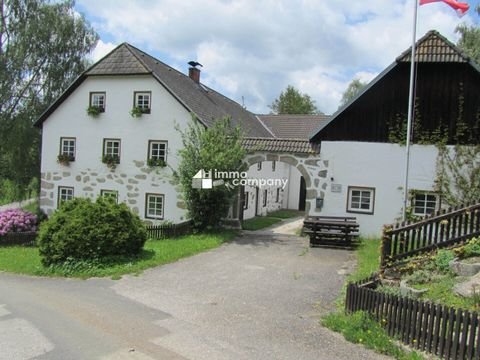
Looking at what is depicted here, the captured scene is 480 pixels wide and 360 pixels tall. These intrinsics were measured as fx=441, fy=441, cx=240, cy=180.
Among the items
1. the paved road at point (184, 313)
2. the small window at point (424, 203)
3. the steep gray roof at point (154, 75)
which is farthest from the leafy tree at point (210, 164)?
the small window at point (424, 203)

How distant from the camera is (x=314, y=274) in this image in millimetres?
10758

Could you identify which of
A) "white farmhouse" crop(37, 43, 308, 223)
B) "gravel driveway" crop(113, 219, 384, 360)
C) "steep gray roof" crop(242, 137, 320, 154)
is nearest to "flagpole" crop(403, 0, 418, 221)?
"gravel driveway" crop(113, 219, 384, 360)

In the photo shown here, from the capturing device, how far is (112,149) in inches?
795

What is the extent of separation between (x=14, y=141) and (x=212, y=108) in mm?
10600

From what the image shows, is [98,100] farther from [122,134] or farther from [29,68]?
[29,68]

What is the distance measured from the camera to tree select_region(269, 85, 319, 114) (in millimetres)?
52281

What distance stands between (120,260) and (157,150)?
27.7ft

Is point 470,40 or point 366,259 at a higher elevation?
point 470,40

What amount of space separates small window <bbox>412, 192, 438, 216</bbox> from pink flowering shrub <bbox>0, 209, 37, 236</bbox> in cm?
1581

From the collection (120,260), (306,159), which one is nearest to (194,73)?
(306,159)

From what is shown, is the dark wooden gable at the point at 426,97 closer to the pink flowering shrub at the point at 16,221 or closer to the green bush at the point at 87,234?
the green bush at the point at 87,234

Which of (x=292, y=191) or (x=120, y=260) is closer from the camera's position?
(x=120, y=260)

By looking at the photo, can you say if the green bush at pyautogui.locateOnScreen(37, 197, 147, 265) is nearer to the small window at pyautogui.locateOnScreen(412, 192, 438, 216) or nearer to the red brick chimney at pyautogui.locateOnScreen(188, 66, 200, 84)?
the small window at pyautogui.locateOnScreen(412, 192, 438, 216)

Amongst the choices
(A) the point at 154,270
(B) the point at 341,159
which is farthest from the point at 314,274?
(B) the point at 341,159
